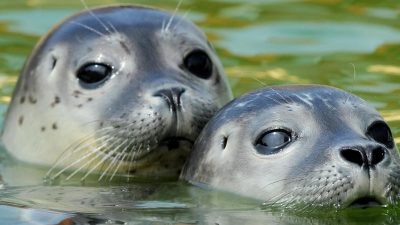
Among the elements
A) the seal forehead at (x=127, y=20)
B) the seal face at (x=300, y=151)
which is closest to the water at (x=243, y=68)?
the seal face at (x=300, y=151)

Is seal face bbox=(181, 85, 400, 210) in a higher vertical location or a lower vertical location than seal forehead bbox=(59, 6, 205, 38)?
lower

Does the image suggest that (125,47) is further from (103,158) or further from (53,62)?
(103,158)

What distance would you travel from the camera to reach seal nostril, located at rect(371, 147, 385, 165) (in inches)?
247

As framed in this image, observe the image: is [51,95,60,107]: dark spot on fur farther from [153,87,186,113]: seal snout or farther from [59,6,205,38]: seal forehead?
[153,87,186,113]: seal snout

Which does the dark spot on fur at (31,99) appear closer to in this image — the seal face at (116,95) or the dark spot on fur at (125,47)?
the seal face at (116,95)

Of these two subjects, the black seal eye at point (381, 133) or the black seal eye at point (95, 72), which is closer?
the black seal eye at point (381, 133)

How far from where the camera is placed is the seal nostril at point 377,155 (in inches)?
247

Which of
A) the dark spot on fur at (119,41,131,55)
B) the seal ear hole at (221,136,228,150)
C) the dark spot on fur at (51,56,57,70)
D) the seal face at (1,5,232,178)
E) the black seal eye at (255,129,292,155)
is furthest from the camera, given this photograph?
the dark spot on fur at (51,56,57,70)

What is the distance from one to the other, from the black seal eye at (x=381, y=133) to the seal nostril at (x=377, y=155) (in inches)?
15.4

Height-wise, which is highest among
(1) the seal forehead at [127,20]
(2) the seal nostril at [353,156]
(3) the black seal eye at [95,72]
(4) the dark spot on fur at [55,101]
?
(1) the seal forehead at [127,20]

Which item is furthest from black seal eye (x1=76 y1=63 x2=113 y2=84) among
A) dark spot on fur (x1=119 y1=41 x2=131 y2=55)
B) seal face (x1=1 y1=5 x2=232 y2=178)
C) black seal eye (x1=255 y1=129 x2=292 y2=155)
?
black seal eye (x1=255 y1=129 x2=292 y2=155)

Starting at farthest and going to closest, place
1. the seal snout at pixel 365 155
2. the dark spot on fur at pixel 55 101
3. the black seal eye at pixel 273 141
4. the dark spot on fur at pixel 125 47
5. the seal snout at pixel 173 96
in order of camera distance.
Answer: the dark spot on fur at pixel 55 101 → the dark spot on fur at pixel 125 47 → the seal snout at pixel 173 96 → the black seal eye at pixel 273 141 → the seal snout at pixel 365 155

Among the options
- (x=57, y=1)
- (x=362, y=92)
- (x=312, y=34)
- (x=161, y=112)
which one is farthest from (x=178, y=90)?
(x=57, y=1)

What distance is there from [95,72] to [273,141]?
1.51m
